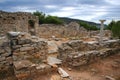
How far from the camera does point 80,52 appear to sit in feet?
33.4

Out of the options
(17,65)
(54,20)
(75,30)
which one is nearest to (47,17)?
(54,20)

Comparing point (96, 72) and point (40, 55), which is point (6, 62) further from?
point (96, 72)

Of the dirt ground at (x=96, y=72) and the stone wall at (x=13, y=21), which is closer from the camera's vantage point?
the dirt ground at (x=96, y=72)

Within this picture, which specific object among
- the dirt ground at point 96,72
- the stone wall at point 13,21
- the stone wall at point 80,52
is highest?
the stone wall at point 13,21

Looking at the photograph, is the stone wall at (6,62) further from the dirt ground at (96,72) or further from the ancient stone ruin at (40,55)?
the dirt ground at (96,72)

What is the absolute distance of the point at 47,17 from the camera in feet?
150

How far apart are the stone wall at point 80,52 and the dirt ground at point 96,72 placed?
14.4 inches

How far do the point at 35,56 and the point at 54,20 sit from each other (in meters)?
38.6

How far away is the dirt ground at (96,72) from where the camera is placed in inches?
285

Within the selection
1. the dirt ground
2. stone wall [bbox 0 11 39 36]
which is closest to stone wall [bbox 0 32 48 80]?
the dirt ground

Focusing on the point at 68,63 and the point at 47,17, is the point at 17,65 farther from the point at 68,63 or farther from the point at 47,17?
the point at 47,17

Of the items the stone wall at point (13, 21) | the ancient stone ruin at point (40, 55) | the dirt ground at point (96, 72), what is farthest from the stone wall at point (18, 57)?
the stone wall at point (13, 21)

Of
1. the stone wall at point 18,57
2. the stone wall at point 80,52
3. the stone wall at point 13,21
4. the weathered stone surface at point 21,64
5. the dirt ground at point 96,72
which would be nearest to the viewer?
the weathered stone surface at point 21,64

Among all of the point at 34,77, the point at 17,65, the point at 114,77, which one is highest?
the point at 17,65
